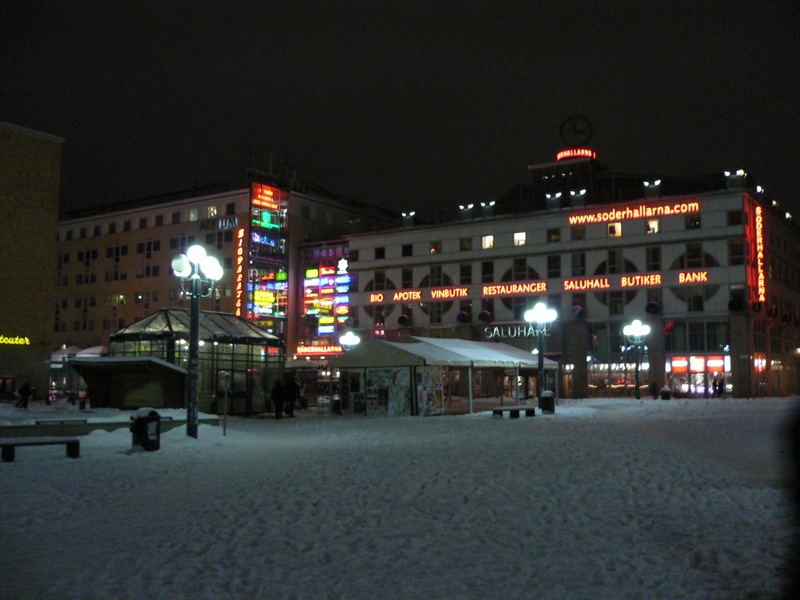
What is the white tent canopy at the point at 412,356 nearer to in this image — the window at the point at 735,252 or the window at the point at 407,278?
the window at the point at 735,252

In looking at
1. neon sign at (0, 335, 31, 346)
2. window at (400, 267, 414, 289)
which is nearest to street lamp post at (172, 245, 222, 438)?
neon sign at (0, 335, 31, 346)

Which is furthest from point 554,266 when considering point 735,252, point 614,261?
point 735,252

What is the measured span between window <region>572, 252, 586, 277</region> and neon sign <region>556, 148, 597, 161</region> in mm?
12577

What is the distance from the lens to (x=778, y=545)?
841 centimetres

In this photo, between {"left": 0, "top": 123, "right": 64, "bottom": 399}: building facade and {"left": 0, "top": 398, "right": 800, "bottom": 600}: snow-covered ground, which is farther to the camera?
{"left": 0, "top": 123, "right": 64, "bottom": 399}: building facade

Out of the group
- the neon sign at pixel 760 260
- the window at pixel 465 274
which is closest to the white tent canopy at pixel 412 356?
the neon sign at pixel 760 260

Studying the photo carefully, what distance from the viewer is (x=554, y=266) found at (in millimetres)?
66812

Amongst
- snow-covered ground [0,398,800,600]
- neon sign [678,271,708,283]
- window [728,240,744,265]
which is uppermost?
window [728,240,744,265]

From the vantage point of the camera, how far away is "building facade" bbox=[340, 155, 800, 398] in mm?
59781

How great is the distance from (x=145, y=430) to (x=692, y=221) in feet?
169

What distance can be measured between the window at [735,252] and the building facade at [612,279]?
101 millimetres

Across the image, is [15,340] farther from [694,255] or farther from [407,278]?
[694,255]

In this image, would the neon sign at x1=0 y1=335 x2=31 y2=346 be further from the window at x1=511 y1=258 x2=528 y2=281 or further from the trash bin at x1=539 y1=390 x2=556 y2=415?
the window at x1=511 y1=258 x2=528 y2=281

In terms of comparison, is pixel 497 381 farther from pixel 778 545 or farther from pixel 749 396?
pixel 778 545
